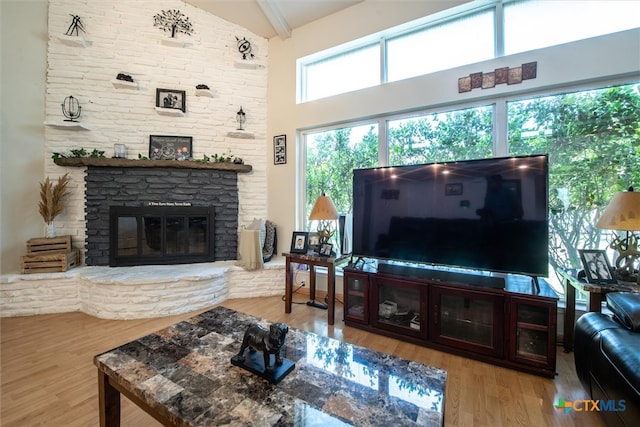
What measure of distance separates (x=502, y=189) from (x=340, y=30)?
263cm

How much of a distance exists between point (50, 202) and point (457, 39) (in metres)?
4.70

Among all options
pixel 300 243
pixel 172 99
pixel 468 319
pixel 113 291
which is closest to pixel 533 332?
pixel 468 319

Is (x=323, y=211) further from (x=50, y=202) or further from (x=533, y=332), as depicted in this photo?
(x=50, y=202)

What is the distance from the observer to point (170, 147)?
340cm

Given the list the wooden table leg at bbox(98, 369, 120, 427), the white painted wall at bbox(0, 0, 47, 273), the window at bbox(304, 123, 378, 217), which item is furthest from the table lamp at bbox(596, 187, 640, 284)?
the white painted wall at bbox(0, 0, 47, 273)

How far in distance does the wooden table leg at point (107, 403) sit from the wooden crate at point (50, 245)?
2546 millimetres

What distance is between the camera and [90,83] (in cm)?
317

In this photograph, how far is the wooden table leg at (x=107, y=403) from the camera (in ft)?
4.00

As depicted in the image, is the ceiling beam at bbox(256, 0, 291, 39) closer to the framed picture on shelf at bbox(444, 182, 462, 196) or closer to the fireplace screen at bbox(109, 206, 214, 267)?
the fireplace screen at bbox(109, 206, 214, 267)

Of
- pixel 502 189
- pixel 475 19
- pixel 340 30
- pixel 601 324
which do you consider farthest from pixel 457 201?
pixel 340 30

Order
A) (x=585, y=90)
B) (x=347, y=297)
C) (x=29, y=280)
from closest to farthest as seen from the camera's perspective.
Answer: (x=585, y=90)
(x=347, y=297)
(x=29, y=280)

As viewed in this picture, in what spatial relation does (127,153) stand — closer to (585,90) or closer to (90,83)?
(90,83)

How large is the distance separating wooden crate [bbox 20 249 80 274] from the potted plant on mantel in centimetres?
26

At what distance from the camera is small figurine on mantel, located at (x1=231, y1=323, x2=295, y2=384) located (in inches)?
43.8
